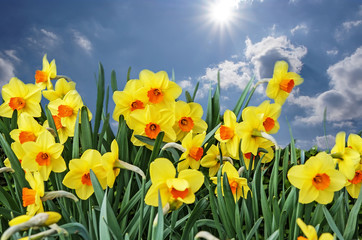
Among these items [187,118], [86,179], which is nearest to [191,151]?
[187,118]

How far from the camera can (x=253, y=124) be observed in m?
2.54

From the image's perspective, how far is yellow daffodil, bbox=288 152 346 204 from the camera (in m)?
2.12

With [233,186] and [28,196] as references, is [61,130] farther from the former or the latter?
[233,186]

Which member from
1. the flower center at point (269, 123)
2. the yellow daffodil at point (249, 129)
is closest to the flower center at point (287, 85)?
the flower center at point (269, 123)

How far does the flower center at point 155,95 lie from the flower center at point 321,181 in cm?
134

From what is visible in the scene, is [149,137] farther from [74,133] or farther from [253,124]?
[253,124]

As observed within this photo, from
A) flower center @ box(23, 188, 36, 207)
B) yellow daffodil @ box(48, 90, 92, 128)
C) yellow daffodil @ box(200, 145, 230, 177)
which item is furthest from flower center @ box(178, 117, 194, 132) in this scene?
flower center @ box(23, 188, 36, 207)

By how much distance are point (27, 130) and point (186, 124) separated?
1.34 metres

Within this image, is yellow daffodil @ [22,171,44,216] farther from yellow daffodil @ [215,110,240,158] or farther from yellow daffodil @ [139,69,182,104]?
yellow daffodil @ [215,110,240,158]

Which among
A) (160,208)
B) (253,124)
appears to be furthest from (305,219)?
(160,208)

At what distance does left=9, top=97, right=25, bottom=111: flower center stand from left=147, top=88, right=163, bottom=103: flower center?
1236 mm

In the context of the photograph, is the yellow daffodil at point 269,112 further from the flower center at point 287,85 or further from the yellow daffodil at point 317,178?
the yellow daffodil at point 317,178

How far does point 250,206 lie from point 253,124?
0.66 m

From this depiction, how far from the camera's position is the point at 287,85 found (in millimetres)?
3105
